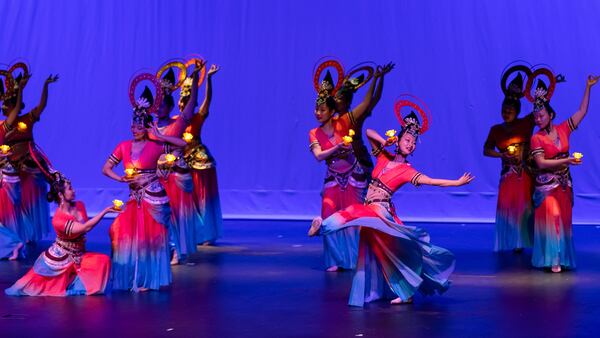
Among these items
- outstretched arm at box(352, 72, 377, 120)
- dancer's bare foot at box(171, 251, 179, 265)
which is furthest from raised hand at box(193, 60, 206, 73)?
dancer's bare foot at box(171, 251, 179, 265)

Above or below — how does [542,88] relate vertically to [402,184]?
above

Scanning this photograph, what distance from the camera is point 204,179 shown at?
9.13 m

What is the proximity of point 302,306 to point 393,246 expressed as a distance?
0.62 m

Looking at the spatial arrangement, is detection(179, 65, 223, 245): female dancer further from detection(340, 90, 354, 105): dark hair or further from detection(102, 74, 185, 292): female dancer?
detection(102, 74, 185, 292): female dancer

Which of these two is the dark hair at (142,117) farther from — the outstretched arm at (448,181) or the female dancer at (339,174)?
the outstretched arm at (448,181)

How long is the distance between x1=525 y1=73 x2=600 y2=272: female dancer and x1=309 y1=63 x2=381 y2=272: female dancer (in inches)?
47.6

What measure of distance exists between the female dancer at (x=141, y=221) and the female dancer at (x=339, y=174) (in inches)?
52.4

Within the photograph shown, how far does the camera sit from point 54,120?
41.6 ft

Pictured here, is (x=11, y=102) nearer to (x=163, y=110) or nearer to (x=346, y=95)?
(x=163, y=110)

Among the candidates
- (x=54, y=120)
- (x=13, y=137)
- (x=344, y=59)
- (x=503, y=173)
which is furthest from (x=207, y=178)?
(x=54, y=120)

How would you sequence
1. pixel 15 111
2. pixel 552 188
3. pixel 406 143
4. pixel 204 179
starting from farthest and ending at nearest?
1. pixel 204 179
2. pixel 15 111
3. pixel 552 188
4. pixel 406 143

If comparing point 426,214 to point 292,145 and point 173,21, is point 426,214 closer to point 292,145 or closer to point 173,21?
point 292,145

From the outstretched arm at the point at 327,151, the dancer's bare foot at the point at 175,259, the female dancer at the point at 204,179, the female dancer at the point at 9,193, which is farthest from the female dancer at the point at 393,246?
the female dancer at the point at 9,193

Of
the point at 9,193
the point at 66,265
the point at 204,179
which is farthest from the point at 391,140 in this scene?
the point at 9,193
